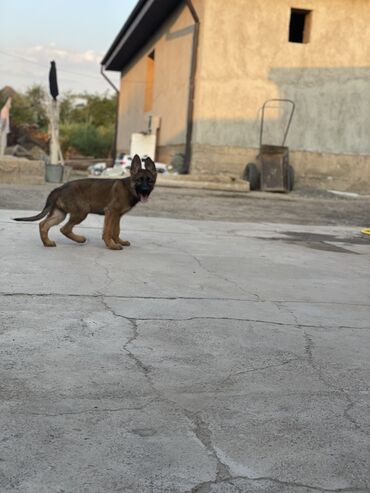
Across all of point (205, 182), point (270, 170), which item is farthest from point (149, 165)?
point (270, 170)

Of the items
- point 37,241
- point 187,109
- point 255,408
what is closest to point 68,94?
point 187,109

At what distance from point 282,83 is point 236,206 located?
7465 mm

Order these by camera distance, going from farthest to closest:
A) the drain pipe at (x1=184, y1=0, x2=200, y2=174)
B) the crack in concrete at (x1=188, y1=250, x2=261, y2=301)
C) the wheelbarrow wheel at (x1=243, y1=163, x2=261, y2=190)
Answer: the drain pipe at (x1=184, y1=0, x2=200, y2=174)
the wheelbarrow wheel at (x1=243, y1=163, x2=261, y2=190)
the crack in concrete at (x1=188, y1=250, x2=261, y2=301)

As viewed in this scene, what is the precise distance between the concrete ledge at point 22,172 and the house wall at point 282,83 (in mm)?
4928

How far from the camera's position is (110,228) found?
596 centimetres

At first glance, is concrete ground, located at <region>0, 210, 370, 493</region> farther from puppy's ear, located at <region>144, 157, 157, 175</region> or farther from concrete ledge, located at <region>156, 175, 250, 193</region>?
concrete ledge, located at <region>156, 175, 250, 193</region>

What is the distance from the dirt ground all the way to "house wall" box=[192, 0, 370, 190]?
9.90 ft

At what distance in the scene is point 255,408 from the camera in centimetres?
250

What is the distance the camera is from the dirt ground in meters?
10.0

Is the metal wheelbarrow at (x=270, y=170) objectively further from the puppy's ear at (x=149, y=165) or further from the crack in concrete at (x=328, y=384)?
the crack in concrete at (x=328, y=384)

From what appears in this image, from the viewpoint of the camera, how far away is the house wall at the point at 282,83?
57.7 ft

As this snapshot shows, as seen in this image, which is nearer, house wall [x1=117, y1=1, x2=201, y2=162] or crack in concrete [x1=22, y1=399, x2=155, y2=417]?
crack in concrete [x1=22, y1=399, x2=155, y2=417]

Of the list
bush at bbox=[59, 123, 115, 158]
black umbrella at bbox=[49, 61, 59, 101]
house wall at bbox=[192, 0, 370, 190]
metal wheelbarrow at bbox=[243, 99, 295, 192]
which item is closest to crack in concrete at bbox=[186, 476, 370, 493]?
metal wheelbarrow at bbox=[243, 99, 295, 192]

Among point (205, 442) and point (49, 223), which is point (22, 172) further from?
point (205, 442)
